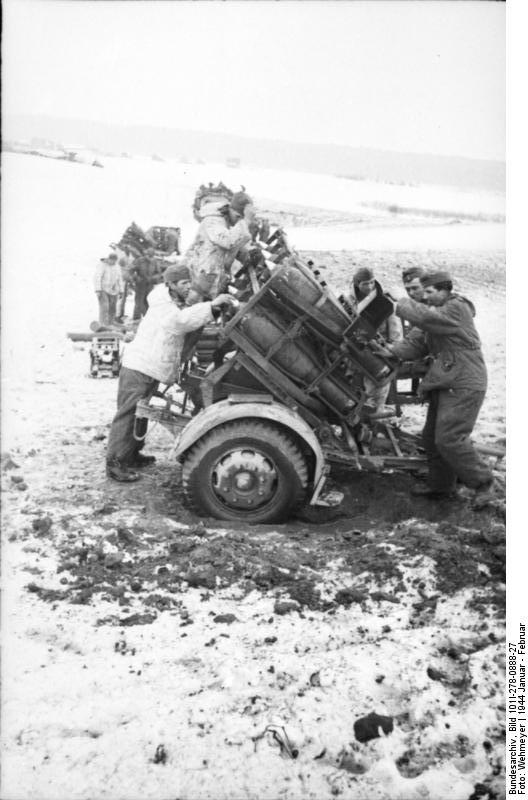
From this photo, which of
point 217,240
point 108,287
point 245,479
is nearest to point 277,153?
point 217,240

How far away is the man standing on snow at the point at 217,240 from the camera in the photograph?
19.6 ft

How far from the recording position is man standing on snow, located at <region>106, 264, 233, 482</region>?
4.85m

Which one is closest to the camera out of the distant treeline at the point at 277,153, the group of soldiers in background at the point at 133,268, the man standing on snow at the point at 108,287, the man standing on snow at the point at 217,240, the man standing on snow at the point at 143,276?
the distant treeline at the point at 277,153

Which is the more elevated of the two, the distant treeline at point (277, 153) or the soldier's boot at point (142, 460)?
the distant treeline at point (277, 153)

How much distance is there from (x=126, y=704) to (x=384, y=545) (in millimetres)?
1925

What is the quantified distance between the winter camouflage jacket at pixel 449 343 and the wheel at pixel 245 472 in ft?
3.72

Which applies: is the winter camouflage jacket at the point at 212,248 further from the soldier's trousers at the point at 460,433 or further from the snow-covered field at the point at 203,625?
the soldier's trousers at the point at 460,433

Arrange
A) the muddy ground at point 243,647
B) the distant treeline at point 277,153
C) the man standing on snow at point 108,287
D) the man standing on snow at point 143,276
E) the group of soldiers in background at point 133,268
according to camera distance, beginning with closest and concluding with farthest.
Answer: the muddy ground at point 243,647 < the distant treeline at point 277,153 < the man standing on snow at point 108,287 < the group of soldiers in background at point 133,268 < the man standing on snow at point 143,276

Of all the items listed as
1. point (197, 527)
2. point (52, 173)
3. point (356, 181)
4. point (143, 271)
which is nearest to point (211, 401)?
point (197, 527)

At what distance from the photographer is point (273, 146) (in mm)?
4969

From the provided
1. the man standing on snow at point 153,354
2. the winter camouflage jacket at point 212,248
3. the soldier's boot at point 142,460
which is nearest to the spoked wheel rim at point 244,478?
the man standing on snow at point 153,354

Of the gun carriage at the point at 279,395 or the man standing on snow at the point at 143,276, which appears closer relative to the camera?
the gun carriage at the point at 279,395

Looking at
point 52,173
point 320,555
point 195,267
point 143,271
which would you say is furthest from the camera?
point 143,271

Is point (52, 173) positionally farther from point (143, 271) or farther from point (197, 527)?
point (143, 271)
